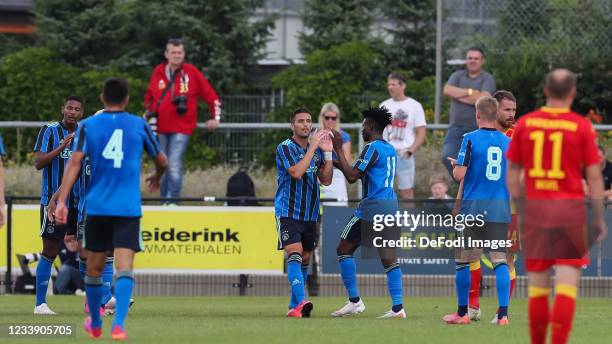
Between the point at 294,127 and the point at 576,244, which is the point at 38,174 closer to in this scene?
the point at 294,127

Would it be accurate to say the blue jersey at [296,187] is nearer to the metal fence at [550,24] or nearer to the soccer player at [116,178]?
the soccer player at [116,178]

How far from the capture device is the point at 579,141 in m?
9.38

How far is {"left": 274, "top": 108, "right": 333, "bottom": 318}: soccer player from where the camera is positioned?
14344mm

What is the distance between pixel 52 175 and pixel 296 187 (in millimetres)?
2639

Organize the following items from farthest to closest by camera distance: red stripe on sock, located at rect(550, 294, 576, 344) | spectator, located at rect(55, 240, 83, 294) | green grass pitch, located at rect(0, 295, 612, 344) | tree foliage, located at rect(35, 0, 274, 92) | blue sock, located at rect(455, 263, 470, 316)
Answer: tree foliage, located at rect(35, 0, 274, 92), spectator, located at rect(55, 240, 83, 294), blue sock, located at rect(455, 263, 470, 316), green grass pitch, located at rect(0, 295, 612, 344), red stripe on sock, located at rect(550, 294, 576, 344)

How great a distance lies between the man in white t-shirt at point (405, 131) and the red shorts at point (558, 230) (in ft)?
35.9

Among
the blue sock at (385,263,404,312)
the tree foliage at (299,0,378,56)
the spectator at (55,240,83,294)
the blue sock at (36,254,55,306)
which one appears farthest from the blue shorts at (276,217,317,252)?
the tree foliage at (299,0,378,56)

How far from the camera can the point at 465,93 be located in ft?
66.2

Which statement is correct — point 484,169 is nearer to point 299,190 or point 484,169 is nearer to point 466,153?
point 466,153

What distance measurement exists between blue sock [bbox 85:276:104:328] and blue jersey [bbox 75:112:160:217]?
606 mm

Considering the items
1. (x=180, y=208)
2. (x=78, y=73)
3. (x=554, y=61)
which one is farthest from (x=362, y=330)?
(x=78, y=73)

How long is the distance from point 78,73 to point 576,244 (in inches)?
807

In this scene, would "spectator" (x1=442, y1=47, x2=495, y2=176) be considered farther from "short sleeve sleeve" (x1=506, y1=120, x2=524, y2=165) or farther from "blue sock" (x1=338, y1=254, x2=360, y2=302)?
"short sleeve sleeve" (x1=506, y1=120, x2=524, y2=165)

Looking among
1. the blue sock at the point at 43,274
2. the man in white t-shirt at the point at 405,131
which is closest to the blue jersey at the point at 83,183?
the blue sock at the point at 43,274
